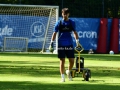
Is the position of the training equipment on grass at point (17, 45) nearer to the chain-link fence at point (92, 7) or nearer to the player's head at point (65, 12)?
the chain-link fence at point (92, 7)

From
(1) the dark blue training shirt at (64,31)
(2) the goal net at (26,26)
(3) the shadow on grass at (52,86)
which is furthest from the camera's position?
(2) the goal net at (26,26)

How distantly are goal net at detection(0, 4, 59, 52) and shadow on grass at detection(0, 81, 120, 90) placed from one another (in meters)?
23.5

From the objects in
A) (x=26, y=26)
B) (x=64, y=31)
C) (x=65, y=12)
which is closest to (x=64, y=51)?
(x=64, y=31)

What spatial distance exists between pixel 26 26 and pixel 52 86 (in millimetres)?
25343

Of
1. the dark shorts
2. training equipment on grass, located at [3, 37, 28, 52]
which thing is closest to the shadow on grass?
the dark shorts

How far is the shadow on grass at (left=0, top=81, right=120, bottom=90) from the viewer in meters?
13.5

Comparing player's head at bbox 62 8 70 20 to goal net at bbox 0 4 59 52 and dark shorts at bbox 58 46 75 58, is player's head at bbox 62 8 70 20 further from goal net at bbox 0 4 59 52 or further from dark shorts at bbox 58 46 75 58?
goal net at bbox 0 4 59 52

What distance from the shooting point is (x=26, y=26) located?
128 ft

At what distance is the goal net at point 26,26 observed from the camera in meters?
38.6

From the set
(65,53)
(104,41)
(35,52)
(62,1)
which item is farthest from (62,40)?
(62,1)

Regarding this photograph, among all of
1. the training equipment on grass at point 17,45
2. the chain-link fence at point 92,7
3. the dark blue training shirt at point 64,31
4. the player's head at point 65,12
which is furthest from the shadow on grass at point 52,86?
the chain-link fence at point 92,7

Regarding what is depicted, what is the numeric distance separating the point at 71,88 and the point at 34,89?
0.94 meters

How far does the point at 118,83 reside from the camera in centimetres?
1504

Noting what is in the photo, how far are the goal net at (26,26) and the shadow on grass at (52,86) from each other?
2354 centimetres
